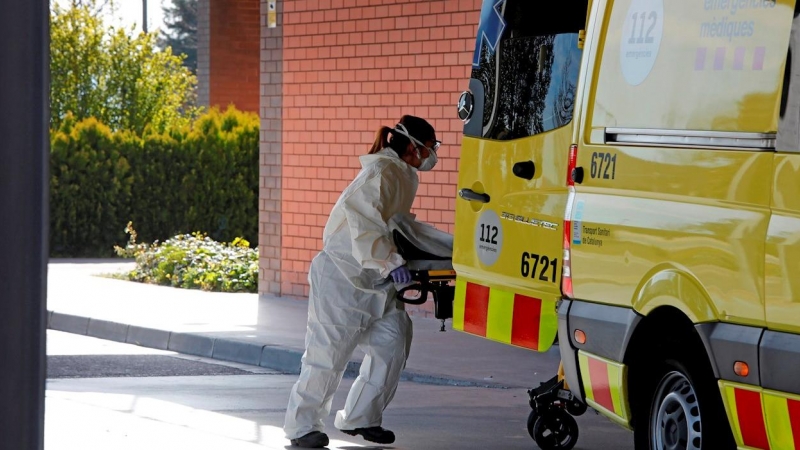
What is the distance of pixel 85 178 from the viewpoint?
21.3 m

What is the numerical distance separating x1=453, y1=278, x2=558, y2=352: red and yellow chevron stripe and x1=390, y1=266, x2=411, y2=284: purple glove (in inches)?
12.6

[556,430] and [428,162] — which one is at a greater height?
[428,162]

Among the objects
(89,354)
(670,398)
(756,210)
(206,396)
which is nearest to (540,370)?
(206,396)

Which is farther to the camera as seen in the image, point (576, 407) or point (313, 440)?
point (313, 440)

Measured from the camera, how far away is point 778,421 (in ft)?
15.5

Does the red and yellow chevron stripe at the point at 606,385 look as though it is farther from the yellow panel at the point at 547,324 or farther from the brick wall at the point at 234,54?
the brick wall at the point at 234,54

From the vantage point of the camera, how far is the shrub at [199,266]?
1588 centimetres

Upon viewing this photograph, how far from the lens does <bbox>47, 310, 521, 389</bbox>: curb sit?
386 inches

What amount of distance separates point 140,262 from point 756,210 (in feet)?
42.8

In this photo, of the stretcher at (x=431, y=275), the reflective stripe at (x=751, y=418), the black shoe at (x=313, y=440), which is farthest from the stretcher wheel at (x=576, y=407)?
the reflective stripe at (x=751, y=418)

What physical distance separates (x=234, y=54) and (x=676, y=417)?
68.2ft

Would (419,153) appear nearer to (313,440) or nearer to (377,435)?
(377,435)

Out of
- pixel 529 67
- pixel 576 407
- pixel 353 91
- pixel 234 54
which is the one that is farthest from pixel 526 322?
pixel 234 54

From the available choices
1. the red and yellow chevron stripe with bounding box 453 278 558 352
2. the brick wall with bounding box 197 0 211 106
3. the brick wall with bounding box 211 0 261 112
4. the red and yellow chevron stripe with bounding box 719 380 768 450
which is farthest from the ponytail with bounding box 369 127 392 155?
the brick wall with bounding box 197 0 211 106
